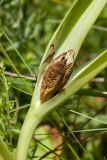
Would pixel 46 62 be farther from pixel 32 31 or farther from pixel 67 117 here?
pixel 32 31

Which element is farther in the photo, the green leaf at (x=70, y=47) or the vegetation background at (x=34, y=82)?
the vegetation background at (x=34, y=82)

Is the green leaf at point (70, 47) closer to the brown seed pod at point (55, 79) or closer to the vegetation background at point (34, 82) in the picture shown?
the brown seed pod at point (55, 79)

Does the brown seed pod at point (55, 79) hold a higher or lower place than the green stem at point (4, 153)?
higher

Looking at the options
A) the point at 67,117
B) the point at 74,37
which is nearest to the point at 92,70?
the point at 74,37

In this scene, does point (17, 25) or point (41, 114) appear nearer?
point (41, 114)

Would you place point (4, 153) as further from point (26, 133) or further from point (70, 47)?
point (70, 47)

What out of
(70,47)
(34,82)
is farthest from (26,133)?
(34,82)

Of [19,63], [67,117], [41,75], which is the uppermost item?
[41,75]

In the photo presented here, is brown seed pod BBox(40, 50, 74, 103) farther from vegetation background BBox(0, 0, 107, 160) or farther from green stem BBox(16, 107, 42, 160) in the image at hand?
vegetation background BBox(0, 0, 107, 160)

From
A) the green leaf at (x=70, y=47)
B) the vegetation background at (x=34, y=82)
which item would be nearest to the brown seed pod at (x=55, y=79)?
the green leaf at (x=70, y=47)
